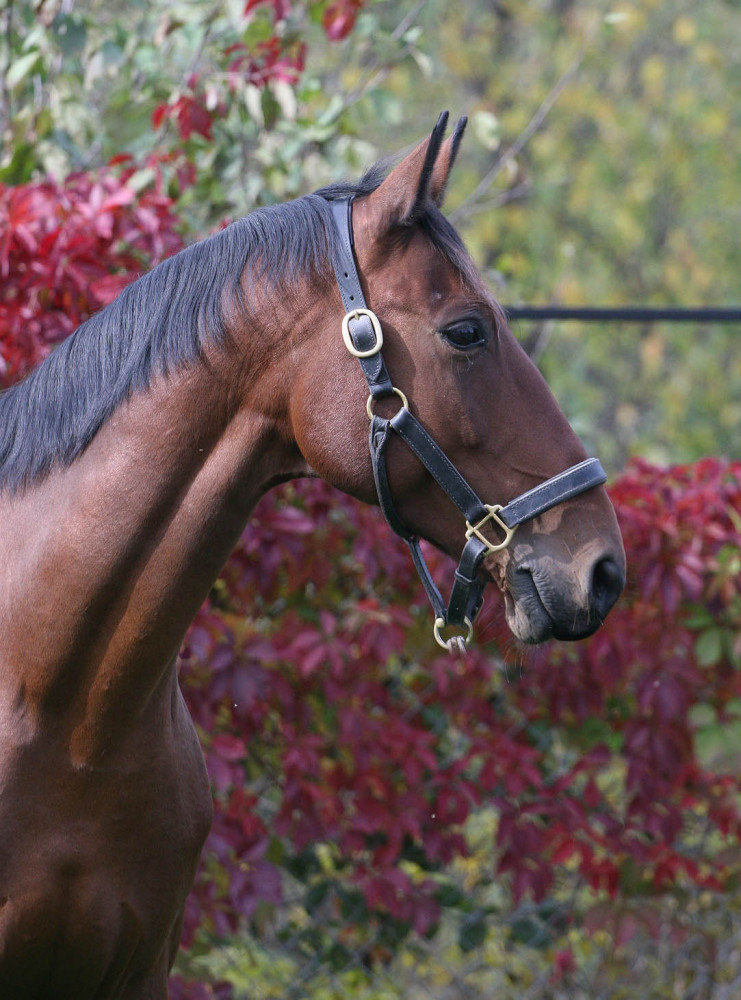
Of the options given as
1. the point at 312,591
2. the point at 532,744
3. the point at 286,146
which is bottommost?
the point at 532,744

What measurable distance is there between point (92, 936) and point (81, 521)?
72cm

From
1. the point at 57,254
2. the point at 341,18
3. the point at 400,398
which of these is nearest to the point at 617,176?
the point at 341,18

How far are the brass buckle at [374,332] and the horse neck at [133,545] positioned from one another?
0.18 meters

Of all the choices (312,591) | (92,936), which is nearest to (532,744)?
(312,591)

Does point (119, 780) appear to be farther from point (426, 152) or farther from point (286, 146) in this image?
point (286, 146)

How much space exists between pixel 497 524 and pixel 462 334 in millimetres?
320

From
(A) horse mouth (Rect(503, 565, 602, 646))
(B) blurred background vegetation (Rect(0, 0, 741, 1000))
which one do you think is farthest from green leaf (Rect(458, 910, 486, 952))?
(A) horse mouth (Rect(503, 565, 602, 646))

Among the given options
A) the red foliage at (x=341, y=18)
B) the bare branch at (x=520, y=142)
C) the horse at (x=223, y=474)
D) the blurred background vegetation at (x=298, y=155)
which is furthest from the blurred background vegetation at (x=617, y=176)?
the horse at (x=223, y=474)

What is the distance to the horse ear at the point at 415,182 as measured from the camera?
5.83ft

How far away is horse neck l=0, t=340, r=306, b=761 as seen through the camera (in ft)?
6.01

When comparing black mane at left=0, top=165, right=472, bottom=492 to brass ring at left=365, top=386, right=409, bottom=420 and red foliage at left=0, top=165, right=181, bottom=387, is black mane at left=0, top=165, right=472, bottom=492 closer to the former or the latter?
brass ring at left=365, top=386, right=409, bottom=420

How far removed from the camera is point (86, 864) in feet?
6.17

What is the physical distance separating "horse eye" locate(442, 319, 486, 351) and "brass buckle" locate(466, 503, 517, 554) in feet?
0.88

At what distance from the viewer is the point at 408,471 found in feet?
5.97
